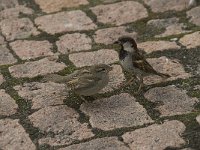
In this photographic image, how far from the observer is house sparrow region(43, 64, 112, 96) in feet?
18.0

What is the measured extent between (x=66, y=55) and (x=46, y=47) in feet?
1.06

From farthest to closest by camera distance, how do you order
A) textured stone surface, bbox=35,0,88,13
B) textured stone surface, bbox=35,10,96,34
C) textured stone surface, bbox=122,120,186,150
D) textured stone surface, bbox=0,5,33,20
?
textured stone surface, bbox=35,0,88,13
textured stone surface, bbox=0,5,33,20
textured stone surface, bbox=35,10,96,34
textured stone surface, bbox=122,120,186,150

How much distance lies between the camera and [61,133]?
5.09m

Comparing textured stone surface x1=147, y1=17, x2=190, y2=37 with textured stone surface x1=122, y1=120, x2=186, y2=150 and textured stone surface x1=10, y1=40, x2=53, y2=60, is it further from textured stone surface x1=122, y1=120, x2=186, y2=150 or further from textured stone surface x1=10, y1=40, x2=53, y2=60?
textured stone surface x1=122, y1=120, x2=186, y2=150

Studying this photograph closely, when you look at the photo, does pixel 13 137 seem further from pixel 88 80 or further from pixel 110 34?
pixel 110 34

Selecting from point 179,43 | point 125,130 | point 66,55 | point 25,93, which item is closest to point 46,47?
point 66,55

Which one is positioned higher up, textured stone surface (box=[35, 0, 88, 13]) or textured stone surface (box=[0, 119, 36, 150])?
textured stone surface (box=[35, 0, 88, 13])

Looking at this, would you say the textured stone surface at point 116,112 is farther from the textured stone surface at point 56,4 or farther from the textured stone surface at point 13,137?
the textured stone surface at point 56,4

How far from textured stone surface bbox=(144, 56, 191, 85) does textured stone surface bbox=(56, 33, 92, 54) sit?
85 cm

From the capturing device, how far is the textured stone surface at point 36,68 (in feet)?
20.1

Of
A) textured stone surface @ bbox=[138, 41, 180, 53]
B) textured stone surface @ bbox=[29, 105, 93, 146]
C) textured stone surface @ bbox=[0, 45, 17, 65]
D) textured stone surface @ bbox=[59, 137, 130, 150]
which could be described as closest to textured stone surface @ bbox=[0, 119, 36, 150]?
textured stone surface @ bbox=[29, 105, 93, 146]

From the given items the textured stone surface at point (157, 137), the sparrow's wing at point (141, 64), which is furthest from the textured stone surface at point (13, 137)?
the sparrow's wing at point (141, 64)

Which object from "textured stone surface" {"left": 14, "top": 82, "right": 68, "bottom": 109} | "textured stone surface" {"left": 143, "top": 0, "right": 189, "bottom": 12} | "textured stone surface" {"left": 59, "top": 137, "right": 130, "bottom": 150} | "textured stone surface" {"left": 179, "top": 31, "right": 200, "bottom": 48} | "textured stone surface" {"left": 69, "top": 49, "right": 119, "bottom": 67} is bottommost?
"textured stone surface" {"left": 59, "top": 137, "right": 130, "bottom": 150}

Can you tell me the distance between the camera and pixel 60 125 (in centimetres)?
521
